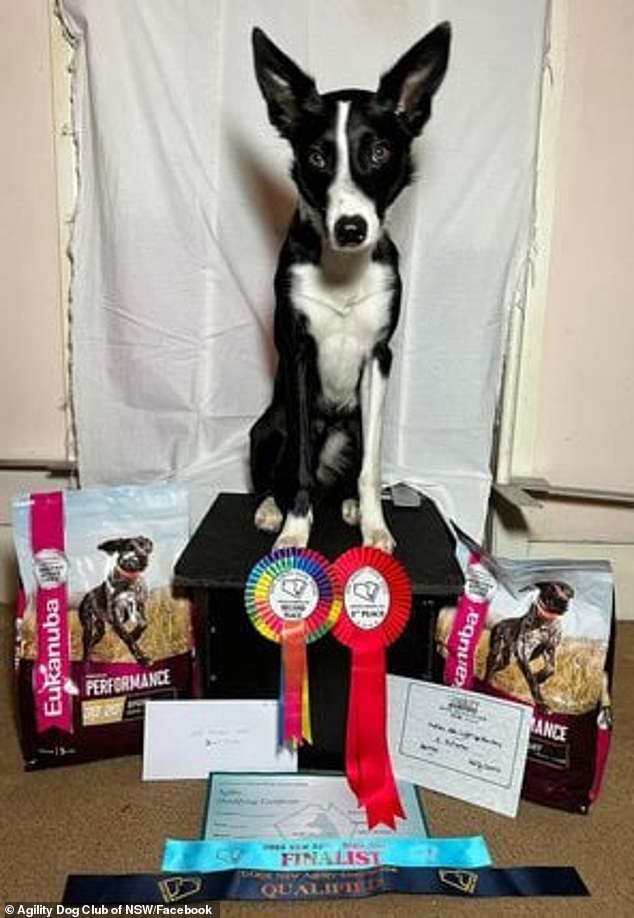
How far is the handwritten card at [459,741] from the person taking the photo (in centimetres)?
109

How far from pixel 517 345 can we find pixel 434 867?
95 cm

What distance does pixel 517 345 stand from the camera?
1.54 metres

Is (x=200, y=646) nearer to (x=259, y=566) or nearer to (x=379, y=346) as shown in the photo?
(x=259, y=566)

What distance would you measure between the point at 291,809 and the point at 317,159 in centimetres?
88

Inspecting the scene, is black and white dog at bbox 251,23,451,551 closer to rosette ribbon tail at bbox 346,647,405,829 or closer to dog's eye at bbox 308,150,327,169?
dog's eye at bbox 308,150,327,169

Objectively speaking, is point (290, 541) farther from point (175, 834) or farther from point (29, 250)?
point (29, 250)

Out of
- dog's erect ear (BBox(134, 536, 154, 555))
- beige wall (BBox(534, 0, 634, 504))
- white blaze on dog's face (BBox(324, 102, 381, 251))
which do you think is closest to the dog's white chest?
white blaze on dog's face (BBox(324, 102, 381, 251))

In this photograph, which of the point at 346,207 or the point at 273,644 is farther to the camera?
the point at 273,644

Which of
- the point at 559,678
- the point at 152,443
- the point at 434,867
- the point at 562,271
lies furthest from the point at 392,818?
the point at 562,271

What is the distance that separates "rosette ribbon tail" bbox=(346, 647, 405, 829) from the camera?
43.0 inches

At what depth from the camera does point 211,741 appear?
1.14m

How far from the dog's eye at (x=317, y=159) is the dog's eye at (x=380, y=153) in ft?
0.22

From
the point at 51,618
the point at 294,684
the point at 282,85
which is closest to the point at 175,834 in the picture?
the point at 294,684

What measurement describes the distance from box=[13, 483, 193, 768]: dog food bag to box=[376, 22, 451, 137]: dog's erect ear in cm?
Answer: 65
